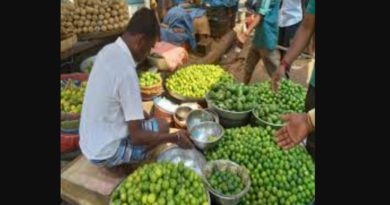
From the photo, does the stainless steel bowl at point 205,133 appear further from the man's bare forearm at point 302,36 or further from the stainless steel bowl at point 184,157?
the man's bare forearm at point 302,36

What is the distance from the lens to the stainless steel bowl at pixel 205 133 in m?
3.13

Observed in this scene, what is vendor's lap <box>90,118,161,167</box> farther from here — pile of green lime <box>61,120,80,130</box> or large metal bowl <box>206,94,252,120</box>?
large metal bowl <box>206,94,252,120</box>

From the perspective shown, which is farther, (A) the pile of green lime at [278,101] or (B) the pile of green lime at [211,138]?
(A) the pile of green lime at [278,101]

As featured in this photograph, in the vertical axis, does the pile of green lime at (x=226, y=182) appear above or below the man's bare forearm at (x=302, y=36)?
below

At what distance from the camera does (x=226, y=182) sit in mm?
2699

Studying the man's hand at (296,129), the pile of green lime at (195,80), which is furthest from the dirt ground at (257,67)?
the man's hand at (296,129)

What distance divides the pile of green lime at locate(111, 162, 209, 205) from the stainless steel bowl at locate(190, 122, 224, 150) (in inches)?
22.9

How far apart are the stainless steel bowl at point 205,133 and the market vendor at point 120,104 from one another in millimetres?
336

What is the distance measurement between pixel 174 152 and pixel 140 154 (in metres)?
0.29

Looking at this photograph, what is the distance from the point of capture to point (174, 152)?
2961 millimetres

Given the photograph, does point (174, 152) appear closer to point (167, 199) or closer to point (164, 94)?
point (167, 199)

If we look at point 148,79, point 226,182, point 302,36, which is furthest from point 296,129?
point 148,79

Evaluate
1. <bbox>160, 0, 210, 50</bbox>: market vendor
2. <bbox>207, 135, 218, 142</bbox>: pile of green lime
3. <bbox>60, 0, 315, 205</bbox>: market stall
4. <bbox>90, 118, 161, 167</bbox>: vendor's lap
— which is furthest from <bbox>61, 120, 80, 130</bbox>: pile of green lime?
<bbox>160, 0, 210, 50</bbox>: market vendor

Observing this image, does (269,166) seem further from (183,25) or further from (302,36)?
(183,25)
